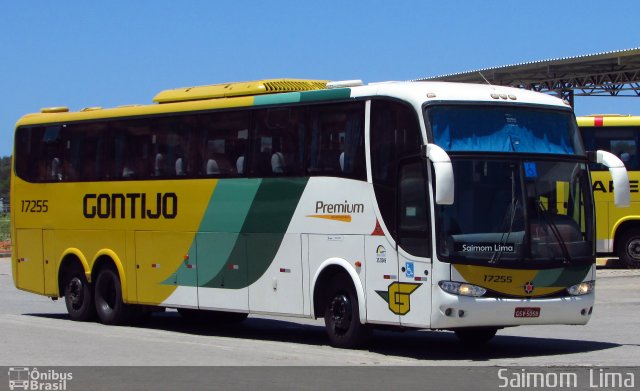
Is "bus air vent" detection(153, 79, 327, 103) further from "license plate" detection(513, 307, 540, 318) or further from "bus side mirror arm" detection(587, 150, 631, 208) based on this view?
"license plate" detection(513, 307, 540, 318)

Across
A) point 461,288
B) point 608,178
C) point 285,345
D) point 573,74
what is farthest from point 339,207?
point 573,74

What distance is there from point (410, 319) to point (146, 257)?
21.4 feet

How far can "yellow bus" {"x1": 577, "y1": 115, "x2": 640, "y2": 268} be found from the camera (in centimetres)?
2975

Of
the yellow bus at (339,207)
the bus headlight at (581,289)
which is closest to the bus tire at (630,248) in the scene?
the yellow bus at (339,207)

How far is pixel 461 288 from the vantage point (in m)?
14.4

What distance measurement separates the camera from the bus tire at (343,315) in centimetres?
1573

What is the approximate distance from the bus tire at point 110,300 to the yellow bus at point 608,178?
1356 centimetres

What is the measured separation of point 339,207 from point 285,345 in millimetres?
2208

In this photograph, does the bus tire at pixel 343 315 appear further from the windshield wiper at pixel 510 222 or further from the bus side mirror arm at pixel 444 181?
the bus side mirror arm at pixel 444 181

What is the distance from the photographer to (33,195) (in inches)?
882

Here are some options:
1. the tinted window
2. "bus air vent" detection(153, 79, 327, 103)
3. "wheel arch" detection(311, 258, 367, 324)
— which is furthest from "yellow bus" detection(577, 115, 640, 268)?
"wheel arch" detection(311, 258, 367, 324)

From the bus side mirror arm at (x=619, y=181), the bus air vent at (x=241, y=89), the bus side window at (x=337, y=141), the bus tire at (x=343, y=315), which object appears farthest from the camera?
the bus air vent at (x=241, y=89)

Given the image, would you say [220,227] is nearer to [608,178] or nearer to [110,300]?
[110,300]
